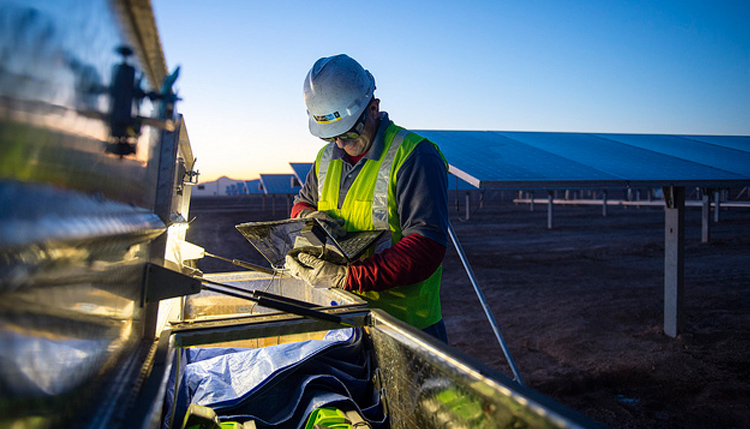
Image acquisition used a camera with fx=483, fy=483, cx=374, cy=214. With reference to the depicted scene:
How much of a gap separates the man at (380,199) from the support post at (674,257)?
4.85 meters

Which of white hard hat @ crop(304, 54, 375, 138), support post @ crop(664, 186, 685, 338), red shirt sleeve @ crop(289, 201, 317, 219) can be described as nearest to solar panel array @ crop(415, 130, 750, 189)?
support post @ crop(664, 186, 685, 338)

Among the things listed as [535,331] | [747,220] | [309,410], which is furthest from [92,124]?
[747,220]

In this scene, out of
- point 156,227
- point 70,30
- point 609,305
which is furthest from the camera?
point 609,305

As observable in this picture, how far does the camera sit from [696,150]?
24.2 feet

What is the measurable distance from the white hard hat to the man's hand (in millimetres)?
631

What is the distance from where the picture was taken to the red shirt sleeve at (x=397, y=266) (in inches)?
81.9

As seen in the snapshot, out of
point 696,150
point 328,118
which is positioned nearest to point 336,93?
point 328,118

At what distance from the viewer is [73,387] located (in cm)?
73

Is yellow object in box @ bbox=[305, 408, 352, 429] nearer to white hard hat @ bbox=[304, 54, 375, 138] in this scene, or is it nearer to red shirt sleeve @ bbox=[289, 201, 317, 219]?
white hard hat @ bbox=[304, 54, 375, 138]

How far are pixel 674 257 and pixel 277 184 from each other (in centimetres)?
2712

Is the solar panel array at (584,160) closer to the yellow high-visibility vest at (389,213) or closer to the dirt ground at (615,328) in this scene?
the dirt ground at (615,328)

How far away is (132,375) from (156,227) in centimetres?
41

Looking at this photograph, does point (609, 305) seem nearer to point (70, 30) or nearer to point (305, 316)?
point (305, 316)

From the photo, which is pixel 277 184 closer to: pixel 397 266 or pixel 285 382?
pixel 397 266
